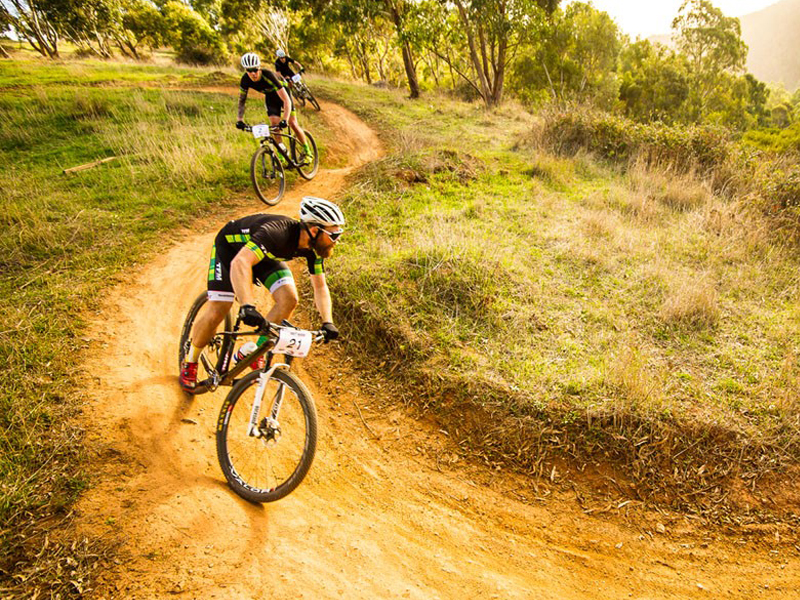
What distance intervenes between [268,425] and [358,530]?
4.07 feet

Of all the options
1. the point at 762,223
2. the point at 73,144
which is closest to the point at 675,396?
the point at 762,223

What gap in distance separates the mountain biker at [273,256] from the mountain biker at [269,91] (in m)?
4.93

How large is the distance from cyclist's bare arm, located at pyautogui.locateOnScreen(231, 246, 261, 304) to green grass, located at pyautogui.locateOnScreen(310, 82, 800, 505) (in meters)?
2.36

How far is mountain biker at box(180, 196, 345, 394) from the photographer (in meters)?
3.54

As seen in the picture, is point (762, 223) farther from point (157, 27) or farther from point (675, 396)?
point (157, 27)

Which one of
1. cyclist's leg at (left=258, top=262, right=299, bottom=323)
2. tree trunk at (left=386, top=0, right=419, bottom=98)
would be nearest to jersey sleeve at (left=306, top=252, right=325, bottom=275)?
cyclist's leg at (left=258, top=262, right=299, bottom=323)

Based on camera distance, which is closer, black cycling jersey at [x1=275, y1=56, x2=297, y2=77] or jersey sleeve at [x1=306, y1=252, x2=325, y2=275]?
jersey sleeve at [x1=306, y1=252, x2=325, y2=275]

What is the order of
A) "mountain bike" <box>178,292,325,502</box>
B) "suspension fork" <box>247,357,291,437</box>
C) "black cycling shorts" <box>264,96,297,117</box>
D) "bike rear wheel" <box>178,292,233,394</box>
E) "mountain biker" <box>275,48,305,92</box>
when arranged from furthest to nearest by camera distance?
"mountain biker" <box>275,48,305,92</box>
"black cycling shorts" <box>264,96,297,117</box>
"bike rear wheel" <box>178,292,233,394</box>
"suspension fork" <box>247,357,291,437</box>
"mountain bike" <box>178,292,325,502</box>

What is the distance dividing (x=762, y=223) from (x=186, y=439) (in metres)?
11.2

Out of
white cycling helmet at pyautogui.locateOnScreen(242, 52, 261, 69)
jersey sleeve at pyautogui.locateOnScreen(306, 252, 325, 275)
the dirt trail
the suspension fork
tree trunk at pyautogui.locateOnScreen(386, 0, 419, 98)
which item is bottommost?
the dirt trail

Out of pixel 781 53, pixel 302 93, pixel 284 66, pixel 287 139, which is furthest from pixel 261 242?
pixel 781 53

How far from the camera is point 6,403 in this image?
3916mm

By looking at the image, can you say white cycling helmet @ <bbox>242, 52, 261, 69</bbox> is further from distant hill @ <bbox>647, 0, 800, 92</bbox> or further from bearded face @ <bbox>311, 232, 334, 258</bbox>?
distant hill @ <bbox>647, 0, 800, 92</bbox>

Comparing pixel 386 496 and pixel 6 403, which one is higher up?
pixel 6 403
